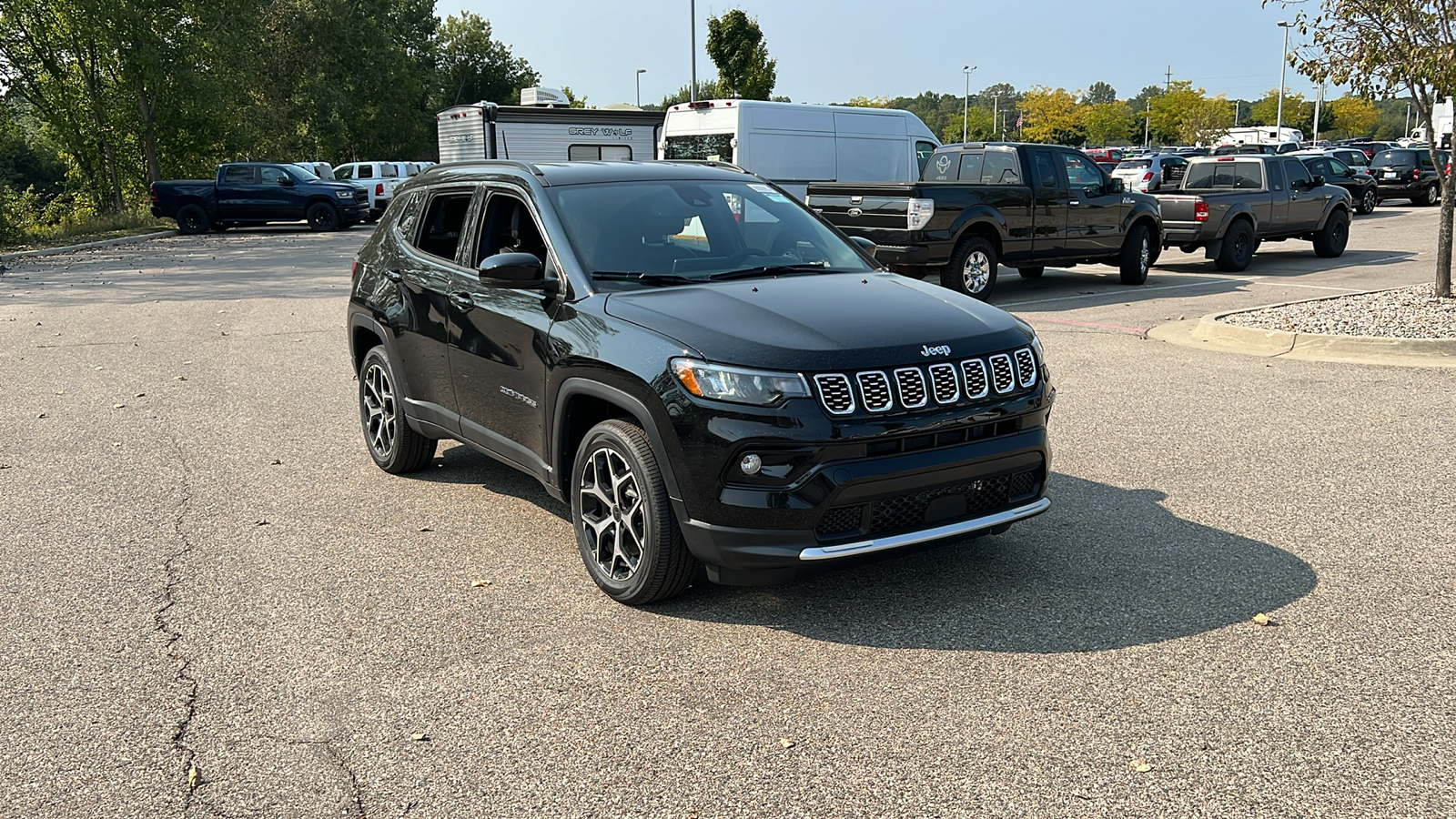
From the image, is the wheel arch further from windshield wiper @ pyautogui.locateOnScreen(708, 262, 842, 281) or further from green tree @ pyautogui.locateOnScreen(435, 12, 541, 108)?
green tree @ pyautogui.locateOnScreen(435, 12, 541, 108)

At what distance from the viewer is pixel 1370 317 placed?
11.5m

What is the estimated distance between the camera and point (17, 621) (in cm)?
482

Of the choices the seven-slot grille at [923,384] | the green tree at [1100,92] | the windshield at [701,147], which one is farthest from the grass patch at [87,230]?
the green tree at [1100,92]

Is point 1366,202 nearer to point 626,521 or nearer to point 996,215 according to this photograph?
point 996,215

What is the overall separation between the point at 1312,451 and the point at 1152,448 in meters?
0.93

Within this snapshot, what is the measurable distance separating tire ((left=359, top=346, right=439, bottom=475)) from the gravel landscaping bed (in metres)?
8.19

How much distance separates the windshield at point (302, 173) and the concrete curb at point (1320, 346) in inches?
1080

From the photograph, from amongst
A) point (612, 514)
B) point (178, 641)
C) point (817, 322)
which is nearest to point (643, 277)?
point (817, 322)

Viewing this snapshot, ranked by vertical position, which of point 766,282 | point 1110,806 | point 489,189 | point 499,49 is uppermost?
point 499,49

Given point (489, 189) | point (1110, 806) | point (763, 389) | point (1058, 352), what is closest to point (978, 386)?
point (763, 389)

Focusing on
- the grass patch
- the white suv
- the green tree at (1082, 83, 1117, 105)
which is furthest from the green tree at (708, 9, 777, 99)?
the green tree at (1082, 83, 1117, 105)

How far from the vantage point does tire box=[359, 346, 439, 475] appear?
22.1 ft

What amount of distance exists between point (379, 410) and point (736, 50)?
1836 inches

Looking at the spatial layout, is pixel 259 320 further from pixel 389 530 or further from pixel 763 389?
pixel 763 389
